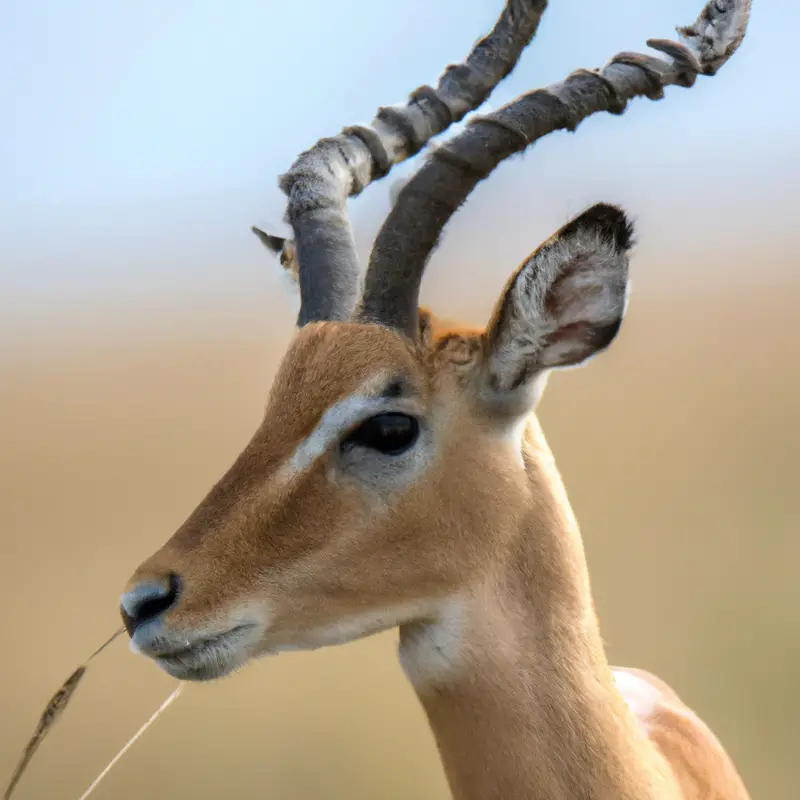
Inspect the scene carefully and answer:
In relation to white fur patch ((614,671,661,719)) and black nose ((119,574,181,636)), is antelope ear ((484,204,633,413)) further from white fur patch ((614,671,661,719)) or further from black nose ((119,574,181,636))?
white fur patch ((614,671,661,719))

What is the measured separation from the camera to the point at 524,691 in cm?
261

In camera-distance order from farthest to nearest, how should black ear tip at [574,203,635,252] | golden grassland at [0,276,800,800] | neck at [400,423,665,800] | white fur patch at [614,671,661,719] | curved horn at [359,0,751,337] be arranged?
1. golden grassland at [0,276,800,800]
2. white fur patch at [614,671,661,719]
3. curved horn at [359,0,751,337]
4. neck at [400,423,665,800]
5. black ear tip at [574,203,635,252]

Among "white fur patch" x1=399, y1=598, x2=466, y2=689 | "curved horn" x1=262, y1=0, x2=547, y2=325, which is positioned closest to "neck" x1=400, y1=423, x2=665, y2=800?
"white fur patch" x1=399, y1=598, x2=466, y2=689

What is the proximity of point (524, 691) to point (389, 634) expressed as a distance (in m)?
6.16

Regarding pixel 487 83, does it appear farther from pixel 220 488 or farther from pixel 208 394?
pixel 208 394

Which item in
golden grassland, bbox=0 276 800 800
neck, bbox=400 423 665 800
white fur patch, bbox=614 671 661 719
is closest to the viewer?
neck, bbox=400 423 665 800

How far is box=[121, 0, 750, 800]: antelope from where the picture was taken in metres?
2.47

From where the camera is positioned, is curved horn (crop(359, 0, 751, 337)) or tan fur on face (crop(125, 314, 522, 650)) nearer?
tan fur on face (crop(125, 314, 522, 650))

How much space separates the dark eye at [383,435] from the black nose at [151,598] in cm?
56

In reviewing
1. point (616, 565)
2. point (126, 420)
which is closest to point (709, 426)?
point (616, 565)

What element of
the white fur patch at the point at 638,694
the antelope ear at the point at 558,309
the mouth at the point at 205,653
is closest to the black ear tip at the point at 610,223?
the antelope ear at the point at 558,309

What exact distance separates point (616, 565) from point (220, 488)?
6.49m

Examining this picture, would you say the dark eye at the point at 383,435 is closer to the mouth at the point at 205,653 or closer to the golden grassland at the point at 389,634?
the mouth at the point at 205,653

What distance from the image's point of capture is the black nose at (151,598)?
7.88 feet
